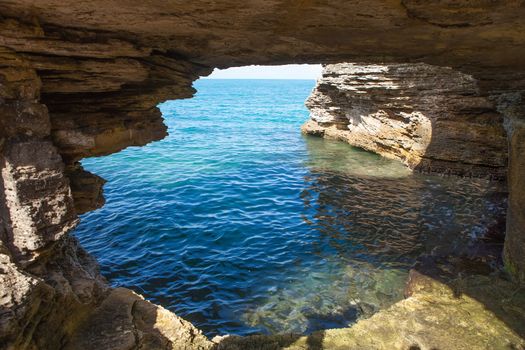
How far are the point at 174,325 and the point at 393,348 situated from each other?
4.42 metres

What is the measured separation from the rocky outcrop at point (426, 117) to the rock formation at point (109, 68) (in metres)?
9.46

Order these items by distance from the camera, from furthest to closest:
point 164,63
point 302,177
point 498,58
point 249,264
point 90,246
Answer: point 302,177, point 90,246, point 249,264, point 498,58, point 164,63

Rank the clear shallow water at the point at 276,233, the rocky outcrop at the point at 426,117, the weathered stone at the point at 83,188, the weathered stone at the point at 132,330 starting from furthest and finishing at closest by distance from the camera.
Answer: the rocky outcrop at the point at 426,117
the clear shallow water at the point at 276,233
the weathered stone at the point at 83,188
the weathered stone at the point at 132,330

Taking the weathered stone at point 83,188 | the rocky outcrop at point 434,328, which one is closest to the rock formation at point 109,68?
the weathered stone at point 83,188

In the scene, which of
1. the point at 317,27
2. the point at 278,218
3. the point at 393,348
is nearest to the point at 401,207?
the point at 278,218

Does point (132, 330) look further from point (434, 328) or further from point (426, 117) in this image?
point (426, 117)

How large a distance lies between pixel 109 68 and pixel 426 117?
18044 mm

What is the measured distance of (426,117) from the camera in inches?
804

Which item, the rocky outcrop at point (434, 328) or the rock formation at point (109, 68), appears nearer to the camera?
the rock formation at point (109, 68)

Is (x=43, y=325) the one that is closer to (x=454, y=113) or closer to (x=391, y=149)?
(x=454, y=113)

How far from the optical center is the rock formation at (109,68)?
5.49 meters

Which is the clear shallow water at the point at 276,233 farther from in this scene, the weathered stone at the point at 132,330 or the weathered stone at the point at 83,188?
the weathered stone at the point at 83,188

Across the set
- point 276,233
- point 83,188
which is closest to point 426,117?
point 276,233

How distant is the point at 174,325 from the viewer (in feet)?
24.6
